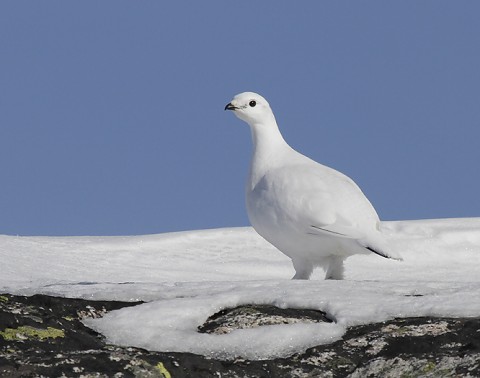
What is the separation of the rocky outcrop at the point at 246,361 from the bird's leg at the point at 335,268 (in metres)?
3.20

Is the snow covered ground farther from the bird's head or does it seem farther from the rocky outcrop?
the bird's head

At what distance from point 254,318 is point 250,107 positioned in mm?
4649

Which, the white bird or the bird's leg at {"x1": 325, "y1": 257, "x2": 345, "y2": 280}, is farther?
the bird's leg at {"x1": 325, "y1": 257, "x2": 345, "y2": 280}

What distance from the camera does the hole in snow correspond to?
16.4 ft

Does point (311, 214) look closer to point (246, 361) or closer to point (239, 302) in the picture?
point (239, 302)

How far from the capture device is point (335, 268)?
8.48 metres

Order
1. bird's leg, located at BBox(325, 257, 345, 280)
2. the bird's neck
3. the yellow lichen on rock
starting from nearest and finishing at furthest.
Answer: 1. the yellow lichen on rock
2. bird's leg, located at BBox(325, 257, 345, 280)
3. the bird's neck

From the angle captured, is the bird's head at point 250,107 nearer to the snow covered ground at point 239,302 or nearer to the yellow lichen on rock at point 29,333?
→ the snow covered ground at point 239,302

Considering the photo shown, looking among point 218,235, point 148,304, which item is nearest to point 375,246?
point 148,304

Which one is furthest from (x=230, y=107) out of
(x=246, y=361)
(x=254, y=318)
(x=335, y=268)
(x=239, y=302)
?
(x=246, y=361)

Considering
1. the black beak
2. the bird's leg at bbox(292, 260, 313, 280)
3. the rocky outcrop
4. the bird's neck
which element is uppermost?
the black beak

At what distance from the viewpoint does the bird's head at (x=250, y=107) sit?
948cm

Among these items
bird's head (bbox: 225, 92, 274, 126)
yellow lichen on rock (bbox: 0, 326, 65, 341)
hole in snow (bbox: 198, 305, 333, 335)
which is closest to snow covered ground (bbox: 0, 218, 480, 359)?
hole in snow (bbox: 198, 305, 333, 335)

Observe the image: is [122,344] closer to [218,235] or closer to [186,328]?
[186,328]
